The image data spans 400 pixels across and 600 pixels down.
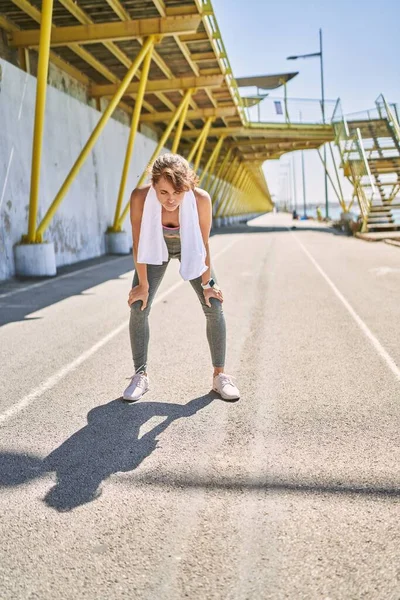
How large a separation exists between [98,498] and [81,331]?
4445mm

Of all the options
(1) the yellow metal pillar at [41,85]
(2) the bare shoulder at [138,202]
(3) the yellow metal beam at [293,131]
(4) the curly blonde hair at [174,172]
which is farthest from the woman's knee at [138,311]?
(3) the yellow metal beam at [293,131]

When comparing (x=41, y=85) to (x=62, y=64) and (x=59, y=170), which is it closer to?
(x=59, y=170)

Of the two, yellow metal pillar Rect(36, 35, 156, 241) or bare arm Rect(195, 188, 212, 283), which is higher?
yellow metal pillar Rect(36, 35, 156, 241)

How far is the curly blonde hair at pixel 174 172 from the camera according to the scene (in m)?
3.67

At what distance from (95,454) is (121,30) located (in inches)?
557

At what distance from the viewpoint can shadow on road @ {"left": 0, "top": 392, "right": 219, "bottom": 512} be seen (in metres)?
2.98

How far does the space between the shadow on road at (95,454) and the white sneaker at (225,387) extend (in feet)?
0.66

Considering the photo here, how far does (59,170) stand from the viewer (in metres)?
16.2

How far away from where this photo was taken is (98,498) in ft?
9.40

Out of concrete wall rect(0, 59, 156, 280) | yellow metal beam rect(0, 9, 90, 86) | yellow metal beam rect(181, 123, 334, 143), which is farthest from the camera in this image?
yellow metal beam rect(181, 123, 334, 143)

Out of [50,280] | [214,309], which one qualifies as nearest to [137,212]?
[214,309]

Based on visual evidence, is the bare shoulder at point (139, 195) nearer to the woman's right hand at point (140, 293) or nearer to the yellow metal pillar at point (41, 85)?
the woman's right hand at point (140, 293)

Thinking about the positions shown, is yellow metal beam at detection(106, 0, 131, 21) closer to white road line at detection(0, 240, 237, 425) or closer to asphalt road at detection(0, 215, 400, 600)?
white road line at detection(0, 240, 237, 425)

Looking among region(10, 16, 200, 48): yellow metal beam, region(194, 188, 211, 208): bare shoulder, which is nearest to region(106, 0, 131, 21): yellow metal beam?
region(10, 16, 200, 48): yellow metal beam
